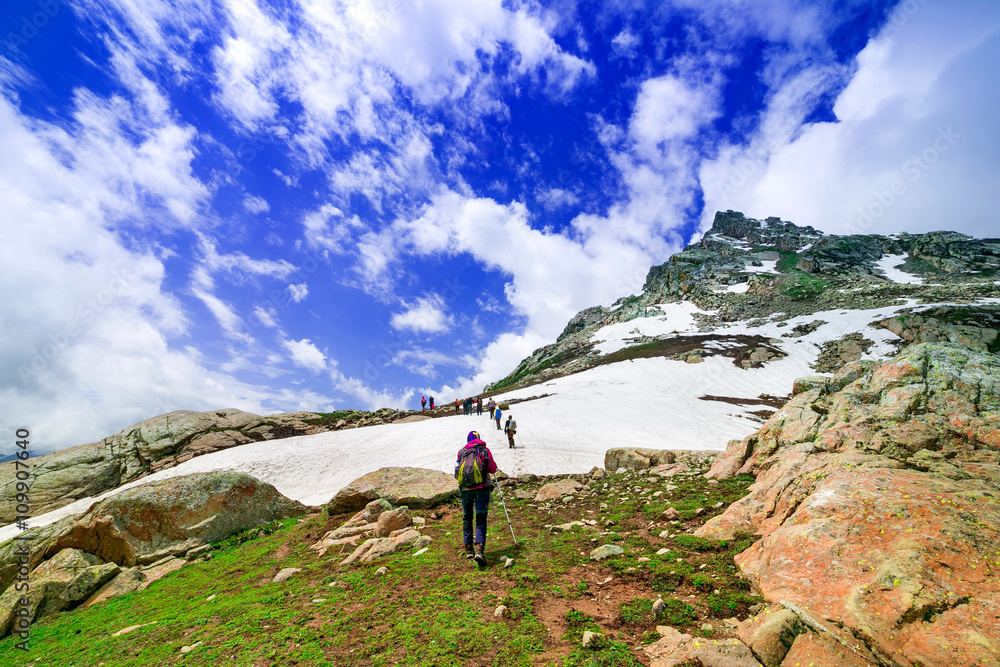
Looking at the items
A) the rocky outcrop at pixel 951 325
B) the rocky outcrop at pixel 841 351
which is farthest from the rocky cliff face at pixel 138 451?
the rocky outcrop at pixel 951 325

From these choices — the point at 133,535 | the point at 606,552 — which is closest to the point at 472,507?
the point at 606,552

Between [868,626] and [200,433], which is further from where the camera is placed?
[200,433]

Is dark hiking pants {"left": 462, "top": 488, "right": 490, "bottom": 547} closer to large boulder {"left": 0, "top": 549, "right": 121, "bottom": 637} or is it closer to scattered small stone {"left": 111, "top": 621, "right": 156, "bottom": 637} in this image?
scattered small stone {"left": 111, "top": 621, "right": 156, "bottom": 637}

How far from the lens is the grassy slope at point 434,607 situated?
5.62 metres

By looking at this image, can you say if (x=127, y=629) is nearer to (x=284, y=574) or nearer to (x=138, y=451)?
(x=284, y=574)

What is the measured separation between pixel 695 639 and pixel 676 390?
181ft

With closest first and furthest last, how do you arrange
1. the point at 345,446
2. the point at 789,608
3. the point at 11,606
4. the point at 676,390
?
the point at 789,608 < the point at 11,606 < the point at 345,446 < the point at 676,390

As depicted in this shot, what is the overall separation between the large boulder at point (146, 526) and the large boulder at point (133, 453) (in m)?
26.3

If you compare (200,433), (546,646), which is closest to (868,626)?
(546,646)

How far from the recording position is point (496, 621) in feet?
20.2

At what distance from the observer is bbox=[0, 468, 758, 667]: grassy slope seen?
221 inches

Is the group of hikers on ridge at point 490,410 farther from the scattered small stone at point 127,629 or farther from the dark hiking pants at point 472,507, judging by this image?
the scattered small stone at point 127,629

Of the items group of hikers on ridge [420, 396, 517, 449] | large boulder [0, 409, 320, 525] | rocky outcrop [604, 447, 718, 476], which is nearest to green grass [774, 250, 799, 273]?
group of hikers on ridge [420, 396, 517, 449]

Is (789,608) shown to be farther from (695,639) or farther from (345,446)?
(345,446)
